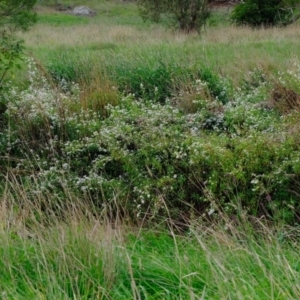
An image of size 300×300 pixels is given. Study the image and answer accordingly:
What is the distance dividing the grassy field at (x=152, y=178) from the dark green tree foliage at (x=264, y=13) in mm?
9849

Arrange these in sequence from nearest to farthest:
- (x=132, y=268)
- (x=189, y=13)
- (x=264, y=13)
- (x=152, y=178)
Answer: (x=132, y=268), (x=152, y=178), (x=189, y=13), (x=264, y=13)

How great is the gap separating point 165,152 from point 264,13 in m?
15.1

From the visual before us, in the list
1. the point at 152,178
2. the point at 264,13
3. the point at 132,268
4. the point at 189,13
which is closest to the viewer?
the point at 132,268

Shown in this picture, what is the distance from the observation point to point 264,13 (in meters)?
19.1

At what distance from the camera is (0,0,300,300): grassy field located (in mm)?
3283

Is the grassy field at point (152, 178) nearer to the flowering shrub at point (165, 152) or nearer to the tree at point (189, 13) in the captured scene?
the flowering shrub at point (165, 152)

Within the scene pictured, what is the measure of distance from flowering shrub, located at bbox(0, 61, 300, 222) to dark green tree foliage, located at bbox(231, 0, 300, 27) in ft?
41.3

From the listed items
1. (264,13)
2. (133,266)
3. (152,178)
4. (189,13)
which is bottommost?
(152,178)

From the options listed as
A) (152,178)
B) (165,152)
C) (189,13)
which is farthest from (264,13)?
(152,178)

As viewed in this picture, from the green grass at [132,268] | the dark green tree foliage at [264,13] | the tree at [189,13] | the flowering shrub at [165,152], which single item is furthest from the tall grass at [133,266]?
the dark green tree foliage at [264,13]

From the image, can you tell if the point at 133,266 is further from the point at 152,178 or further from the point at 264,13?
the point at 264,13

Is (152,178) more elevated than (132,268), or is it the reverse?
(132,268)

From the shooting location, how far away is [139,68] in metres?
8.03

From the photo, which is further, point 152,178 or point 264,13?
point 264,13
